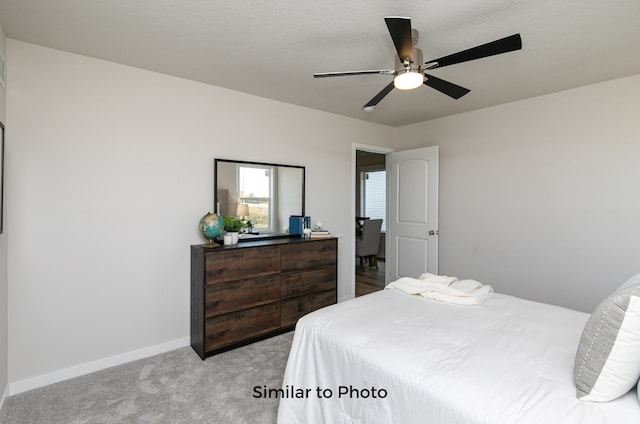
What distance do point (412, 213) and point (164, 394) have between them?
3364 mm

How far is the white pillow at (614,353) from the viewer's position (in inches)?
41.3

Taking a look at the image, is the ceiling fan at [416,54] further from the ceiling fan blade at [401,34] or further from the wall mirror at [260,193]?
the wall mirror at [260,193]

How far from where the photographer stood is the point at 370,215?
23.2 feet

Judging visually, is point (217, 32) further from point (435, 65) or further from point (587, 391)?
point (587, 391)

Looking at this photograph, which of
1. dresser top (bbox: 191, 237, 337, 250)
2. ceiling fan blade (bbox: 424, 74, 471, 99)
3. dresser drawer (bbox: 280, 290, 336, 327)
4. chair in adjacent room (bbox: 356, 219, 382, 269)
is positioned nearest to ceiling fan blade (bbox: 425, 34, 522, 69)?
ceiling fan blade (bbox: 424, 74, 471, 99)

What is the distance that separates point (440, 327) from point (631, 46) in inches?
95.4

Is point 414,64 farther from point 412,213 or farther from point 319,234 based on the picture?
point 412,213

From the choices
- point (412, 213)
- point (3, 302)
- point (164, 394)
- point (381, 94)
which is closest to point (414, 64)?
point (381, 94)

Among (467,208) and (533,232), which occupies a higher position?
(467,208)

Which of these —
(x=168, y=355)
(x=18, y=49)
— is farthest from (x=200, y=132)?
(x=168, y=355)

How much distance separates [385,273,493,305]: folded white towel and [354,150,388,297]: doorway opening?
11.0 ft

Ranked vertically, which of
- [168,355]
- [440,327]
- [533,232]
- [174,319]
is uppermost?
[533,232]

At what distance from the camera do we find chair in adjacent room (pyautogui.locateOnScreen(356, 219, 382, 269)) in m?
5.97

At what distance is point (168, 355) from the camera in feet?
9.21
